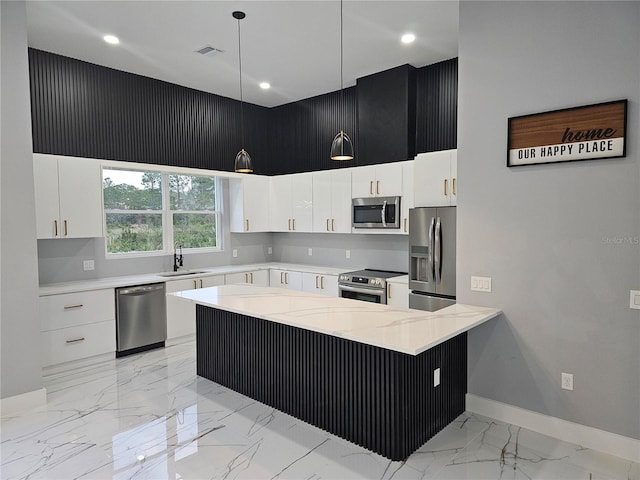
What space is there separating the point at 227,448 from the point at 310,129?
15.0 ft

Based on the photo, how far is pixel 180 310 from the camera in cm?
505

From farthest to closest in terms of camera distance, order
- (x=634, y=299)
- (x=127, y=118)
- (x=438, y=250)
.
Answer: (x=127, y=118) → (x=438, y=250) → (x=634, y=299)

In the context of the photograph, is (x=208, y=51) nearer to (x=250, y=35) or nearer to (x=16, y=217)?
(x=250, y=35)

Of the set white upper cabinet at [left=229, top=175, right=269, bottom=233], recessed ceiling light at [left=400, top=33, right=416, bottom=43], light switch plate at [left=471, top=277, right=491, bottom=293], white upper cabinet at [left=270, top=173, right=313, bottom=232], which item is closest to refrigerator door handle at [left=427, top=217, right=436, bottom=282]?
light switch plate at [left=471, top=277, right=491, bottom=293]

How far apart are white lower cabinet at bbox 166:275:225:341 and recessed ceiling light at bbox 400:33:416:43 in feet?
11.9

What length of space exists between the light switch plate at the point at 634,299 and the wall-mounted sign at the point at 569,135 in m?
0.86

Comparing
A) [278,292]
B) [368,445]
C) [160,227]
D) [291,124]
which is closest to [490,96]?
[278,292]

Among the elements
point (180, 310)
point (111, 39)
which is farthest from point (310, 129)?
point (180, 310)

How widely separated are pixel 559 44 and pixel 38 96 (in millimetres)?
4850

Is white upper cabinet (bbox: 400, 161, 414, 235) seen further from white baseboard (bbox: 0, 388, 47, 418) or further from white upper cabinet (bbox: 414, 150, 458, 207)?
white baseboard (bbox: 0, 388, 47, 418)

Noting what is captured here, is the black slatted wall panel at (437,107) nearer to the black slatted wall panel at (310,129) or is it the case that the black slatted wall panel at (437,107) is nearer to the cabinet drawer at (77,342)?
the black slatted wall panel at (310,129)

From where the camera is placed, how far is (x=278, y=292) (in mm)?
3773

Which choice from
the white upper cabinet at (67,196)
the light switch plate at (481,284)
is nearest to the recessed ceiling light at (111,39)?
the white upper cabinet at (67,196)

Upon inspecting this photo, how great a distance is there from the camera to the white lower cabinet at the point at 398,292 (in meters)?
4.41
